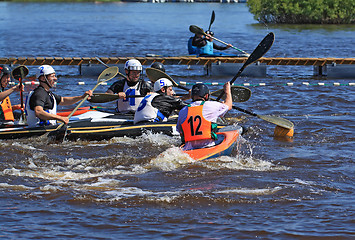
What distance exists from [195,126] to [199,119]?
0.42 ft

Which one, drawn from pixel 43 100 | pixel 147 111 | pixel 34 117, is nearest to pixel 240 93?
pixel 147 111

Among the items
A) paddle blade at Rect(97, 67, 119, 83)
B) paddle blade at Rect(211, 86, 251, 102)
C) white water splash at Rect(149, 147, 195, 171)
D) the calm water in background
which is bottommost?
the calm water in background

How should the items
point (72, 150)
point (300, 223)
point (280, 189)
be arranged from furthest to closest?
point (72, 150), point (280, 189), point (300, 223)

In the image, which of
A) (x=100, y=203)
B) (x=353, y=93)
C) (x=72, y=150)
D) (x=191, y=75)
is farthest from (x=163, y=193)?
(x=191, y=75)

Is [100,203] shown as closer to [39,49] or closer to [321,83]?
[321,83]

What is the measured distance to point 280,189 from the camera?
805 centimetres

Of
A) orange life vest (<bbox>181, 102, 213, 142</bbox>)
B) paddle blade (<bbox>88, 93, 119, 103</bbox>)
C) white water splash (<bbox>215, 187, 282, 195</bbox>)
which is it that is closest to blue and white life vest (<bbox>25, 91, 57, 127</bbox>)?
paddle blade (<bbox>88, 93, 119, 103</bbox>)

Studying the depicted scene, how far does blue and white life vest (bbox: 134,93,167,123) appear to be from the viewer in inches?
427

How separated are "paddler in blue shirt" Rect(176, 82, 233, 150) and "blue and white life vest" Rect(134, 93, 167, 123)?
78.5 inches

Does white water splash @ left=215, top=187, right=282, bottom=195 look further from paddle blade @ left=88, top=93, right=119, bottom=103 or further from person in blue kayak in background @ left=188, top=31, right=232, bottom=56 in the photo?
person in blue kayak in background @ left=188, top=31, right=232, bottom=56

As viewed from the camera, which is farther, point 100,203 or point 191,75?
point 191,75

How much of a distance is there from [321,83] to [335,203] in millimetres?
11080

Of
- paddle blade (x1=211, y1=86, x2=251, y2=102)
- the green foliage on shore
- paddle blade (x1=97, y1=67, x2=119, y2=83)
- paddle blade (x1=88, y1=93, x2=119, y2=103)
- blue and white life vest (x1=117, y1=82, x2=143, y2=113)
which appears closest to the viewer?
paddle blade (x1=211, y1=86, x2=251, y2=102)

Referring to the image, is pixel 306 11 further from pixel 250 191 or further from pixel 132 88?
pixel 250 191
